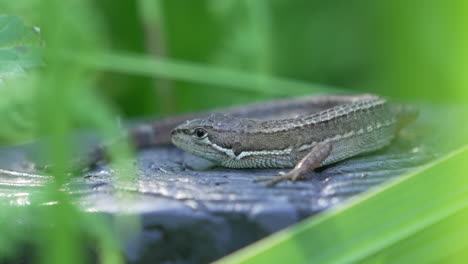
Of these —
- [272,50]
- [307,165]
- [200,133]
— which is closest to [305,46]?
[272,50]

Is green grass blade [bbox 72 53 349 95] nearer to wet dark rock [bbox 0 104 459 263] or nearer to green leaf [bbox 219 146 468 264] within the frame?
wet dark rock [bbox 0 104 459 263]

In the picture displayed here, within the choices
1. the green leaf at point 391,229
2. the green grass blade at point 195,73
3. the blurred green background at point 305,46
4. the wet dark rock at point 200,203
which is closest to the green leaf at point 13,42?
the wet dark rock at point 200,203

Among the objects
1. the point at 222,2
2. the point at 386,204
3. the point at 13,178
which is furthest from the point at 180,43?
the point at 386,204

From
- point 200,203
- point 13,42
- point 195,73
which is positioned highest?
point 13,42

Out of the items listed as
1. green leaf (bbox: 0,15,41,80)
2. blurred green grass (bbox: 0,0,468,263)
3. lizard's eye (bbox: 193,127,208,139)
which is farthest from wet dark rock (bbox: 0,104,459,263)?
blurred green grass (bbox: 0,0,468,263)

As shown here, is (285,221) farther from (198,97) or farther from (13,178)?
(198,97)

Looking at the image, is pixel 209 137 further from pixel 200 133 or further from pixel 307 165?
pixel 307 165

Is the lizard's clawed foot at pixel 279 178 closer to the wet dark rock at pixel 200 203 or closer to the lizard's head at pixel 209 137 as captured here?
the wet dark rock at pixel 200 203
